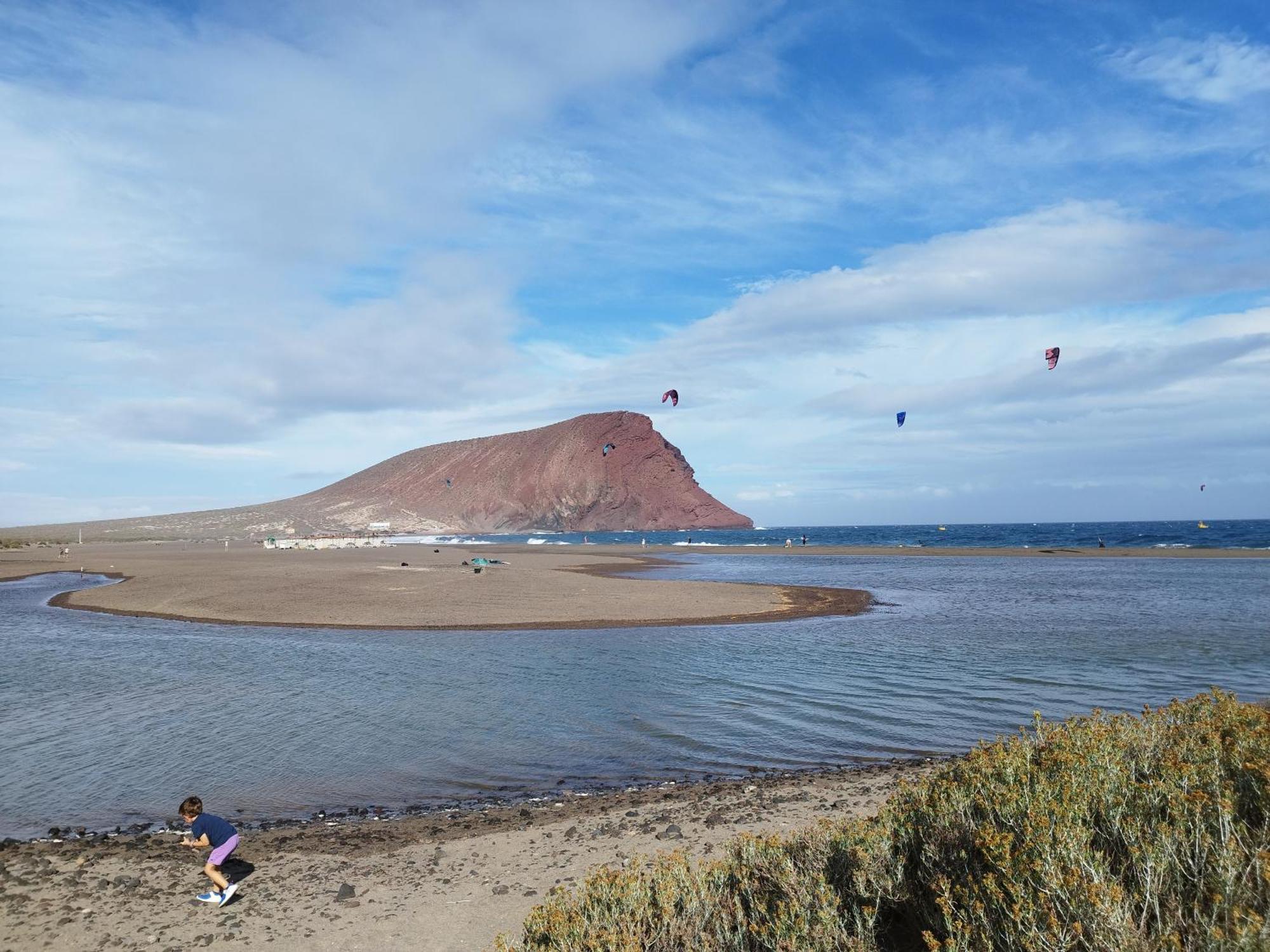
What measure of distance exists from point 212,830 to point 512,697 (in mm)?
8056

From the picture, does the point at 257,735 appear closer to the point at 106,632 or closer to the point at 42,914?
the point at 42,914

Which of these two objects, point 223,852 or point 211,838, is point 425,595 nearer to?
point 211,838

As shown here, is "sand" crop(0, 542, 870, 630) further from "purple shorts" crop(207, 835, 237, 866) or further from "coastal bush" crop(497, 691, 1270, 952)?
"coastal bush" crop(497, 691, 1270, 952)

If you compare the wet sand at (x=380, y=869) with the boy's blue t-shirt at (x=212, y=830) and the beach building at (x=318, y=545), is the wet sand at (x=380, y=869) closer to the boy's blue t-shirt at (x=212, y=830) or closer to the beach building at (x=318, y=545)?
the boy's blue t-shirt at (x=212, y=830)

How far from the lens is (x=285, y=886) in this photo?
7504 mm

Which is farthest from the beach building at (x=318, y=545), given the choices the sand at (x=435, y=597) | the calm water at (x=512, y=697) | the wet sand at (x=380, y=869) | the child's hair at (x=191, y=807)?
the child's hair at (x=191, y=807)

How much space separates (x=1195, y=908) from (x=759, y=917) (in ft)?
7.79

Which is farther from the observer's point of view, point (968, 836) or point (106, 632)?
point (106, 632)

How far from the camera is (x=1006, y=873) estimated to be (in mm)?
4211

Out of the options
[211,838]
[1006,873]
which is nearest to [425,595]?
[211,838]

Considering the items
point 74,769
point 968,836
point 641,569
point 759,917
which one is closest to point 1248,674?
point 968,836

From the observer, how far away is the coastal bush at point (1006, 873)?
3.81 metres

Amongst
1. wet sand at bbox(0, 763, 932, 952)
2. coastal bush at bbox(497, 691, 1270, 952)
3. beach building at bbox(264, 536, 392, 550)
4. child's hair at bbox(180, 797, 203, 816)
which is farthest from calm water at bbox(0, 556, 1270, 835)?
beach building at bbox(264, 536, 392, 550)

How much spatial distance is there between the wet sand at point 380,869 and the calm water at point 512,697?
1170 millimetres
